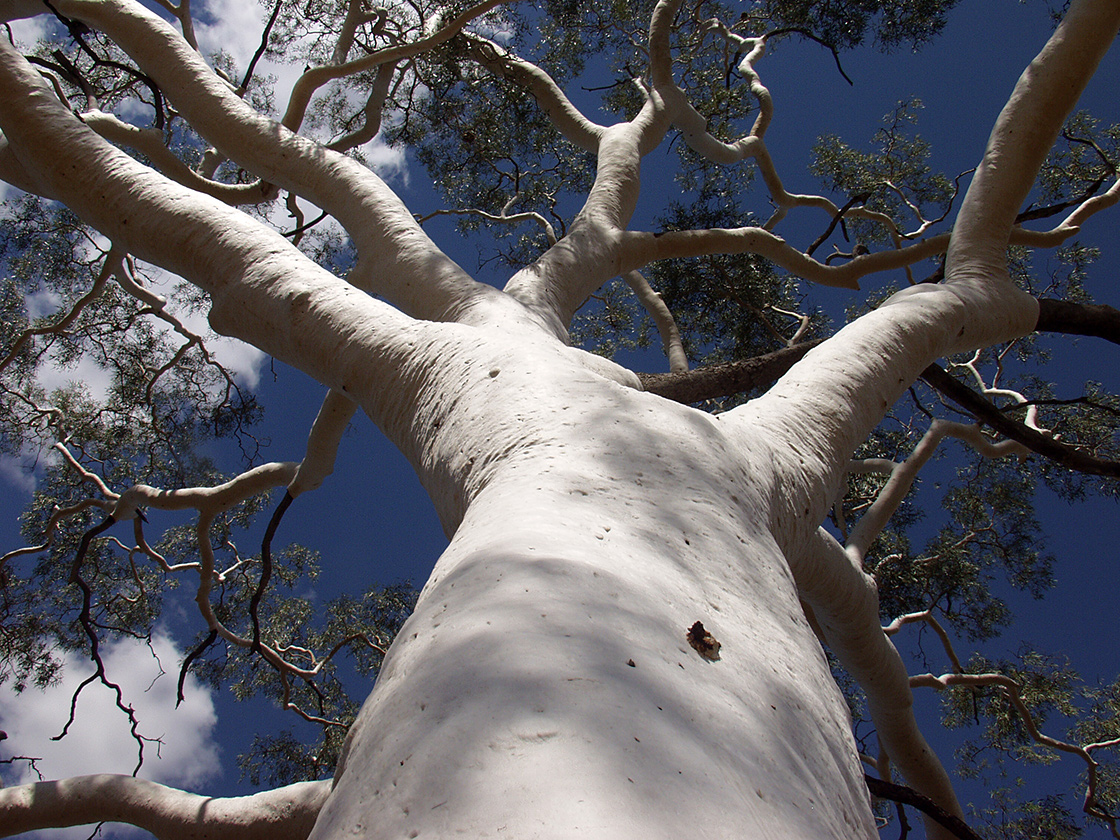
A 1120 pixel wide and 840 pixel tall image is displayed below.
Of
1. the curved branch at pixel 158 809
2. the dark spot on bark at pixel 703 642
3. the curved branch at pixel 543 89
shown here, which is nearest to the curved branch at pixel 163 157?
the curved branch at pixel 543 89

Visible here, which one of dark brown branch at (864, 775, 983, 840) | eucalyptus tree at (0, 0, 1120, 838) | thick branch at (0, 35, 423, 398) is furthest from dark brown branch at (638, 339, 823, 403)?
dark brown branch at (864, 775, 983, 840)

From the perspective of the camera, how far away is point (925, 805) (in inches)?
61.1

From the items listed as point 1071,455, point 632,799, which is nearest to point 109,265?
point 632,799

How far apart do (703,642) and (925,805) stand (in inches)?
48.8

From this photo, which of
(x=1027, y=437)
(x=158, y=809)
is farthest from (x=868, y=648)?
(x=158, y=809)

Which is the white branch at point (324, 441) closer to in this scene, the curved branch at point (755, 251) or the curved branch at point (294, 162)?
the curved branch at point (294, 162)

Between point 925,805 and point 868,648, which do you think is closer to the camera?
point 925,805

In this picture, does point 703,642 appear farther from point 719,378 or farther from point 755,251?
point 755,251

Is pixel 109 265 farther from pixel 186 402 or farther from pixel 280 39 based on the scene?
pixel 280 39

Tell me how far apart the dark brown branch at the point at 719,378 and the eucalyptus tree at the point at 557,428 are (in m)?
0.02

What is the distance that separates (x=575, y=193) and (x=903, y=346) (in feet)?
18.5

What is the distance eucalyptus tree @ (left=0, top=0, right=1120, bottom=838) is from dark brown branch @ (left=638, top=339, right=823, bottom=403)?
0.7 inches

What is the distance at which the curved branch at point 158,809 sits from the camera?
2.13m

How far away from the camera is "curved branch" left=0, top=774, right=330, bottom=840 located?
6.99 feet
